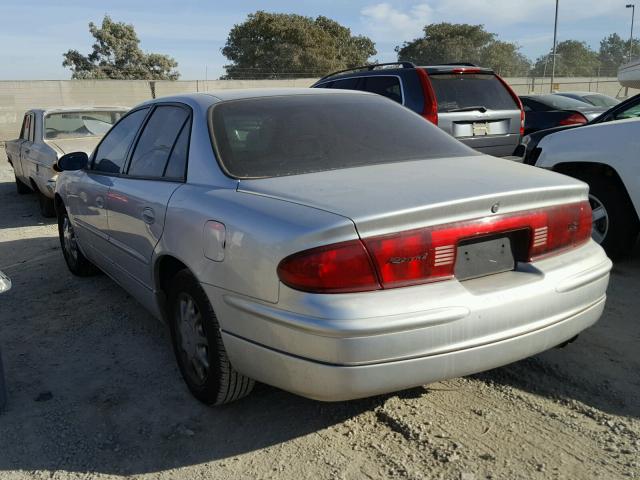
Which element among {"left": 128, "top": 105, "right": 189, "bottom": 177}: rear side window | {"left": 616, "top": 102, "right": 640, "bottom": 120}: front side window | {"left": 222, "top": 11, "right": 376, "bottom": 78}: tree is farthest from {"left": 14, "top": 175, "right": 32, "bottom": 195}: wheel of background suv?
{"left": 222, "top": 11, "right": 376, "bottom": 78}: tree

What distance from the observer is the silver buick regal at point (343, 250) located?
2.19m

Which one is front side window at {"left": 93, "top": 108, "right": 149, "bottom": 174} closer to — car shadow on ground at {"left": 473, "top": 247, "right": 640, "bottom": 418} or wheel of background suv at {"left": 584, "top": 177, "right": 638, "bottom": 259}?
car shadow on ground at {"left": 473, "top": 247, "right": 640, "bottom": 418}

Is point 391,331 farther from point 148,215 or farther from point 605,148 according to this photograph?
point 605,148

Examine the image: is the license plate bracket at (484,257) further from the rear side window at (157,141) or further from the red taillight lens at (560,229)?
the rear side window at (157,141)

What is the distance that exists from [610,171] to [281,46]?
47122 millimetres

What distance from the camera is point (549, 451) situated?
2.47m

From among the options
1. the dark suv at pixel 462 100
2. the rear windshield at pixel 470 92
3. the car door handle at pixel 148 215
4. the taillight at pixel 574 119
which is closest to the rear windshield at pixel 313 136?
the car door handle at pixel 148 215

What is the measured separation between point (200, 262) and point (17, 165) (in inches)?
323

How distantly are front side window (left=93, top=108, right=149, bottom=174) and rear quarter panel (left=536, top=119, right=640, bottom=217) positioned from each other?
344 cm

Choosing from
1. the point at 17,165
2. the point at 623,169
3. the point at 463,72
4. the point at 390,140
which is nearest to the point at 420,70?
the point at 463,72

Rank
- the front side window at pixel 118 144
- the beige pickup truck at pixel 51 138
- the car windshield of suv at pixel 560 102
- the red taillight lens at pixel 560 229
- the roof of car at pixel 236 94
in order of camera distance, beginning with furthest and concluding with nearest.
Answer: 1. the car windshield of suv at pixel 560 102
2. the beige pickup truck at pixel 51 138
3. the front side window at pixel 118 144
4. the roof of car at pixel 236 94
5. the red taillight lens at pixel 560 229

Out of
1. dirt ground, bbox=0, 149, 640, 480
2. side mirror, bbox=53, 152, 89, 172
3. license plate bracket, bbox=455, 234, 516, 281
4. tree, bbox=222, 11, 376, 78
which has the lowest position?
dirt ground, bbox=0, 149, 640, 480

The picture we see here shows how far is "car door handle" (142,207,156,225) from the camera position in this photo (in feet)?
10.3

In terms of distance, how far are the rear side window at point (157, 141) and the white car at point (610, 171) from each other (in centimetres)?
334
